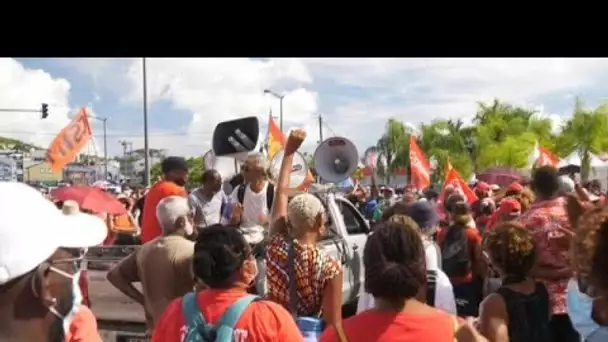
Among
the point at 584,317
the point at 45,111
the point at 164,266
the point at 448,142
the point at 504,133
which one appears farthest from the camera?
the point at 448,142

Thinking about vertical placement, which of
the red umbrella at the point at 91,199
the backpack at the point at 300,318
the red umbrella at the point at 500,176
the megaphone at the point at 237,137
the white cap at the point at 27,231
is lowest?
the backpack at the point at 300,318

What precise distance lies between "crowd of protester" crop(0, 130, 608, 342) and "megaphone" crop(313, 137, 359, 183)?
4.46 m

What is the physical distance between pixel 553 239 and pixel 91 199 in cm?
397

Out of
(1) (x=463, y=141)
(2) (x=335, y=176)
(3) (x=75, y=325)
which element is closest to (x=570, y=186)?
(2) (x=335, y=176)

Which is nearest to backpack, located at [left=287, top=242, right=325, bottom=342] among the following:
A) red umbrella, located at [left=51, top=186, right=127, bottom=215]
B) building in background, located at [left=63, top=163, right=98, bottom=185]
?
red umbrella, located at [left=51, top=186, right=127, bottom=215]

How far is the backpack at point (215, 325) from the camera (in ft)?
9.73

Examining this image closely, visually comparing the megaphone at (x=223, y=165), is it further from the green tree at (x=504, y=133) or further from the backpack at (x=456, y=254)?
the green tree at (x=504, y=133)

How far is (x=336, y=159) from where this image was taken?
11055mm

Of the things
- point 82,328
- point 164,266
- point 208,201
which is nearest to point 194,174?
point 208,201

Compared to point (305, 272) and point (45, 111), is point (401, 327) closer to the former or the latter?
point (305, 272)

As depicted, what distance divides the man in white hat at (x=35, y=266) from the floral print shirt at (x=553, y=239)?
123 inches

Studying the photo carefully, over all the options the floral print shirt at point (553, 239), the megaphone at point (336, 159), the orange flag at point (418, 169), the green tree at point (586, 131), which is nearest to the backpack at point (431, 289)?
the floral print shirt at point (553, 239)

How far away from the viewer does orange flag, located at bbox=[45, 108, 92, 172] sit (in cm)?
1259
